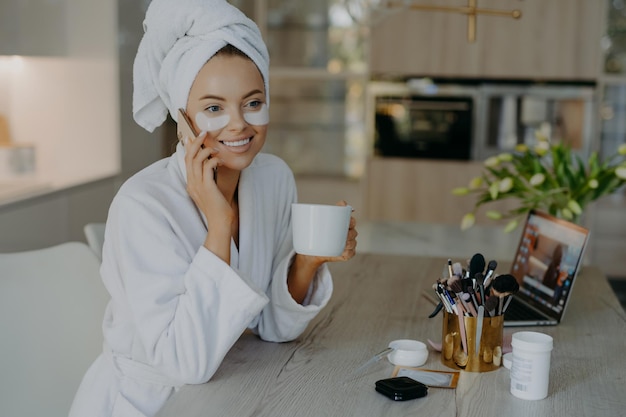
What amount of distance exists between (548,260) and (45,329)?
1.09 metres

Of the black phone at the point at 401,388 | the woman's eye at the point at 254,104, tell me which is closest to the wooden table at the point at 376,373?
the black phone at the point at 401,388

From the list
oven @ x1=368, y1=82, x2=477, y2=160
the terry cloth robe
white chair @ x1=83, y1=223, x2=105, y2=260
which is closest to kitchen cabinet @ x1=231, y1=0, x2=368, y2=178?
oven @ x1=368, y1=82, x2=477, y2=160

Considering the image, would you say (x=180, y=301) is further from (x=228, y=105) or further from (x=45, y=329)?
(x=45, y=329)

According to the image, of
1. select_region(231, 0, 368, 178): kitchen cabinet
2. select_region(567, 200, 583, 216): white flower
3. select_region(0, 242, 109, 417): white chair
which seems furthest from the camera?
select_region(231, 0, 368, 178): kitchen cabinet

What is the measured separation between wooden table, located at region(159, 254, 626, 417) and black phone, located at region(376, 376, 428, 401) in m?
0.01

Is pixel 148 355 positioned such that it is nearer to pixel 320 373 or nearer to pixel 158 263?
pixel 158 263

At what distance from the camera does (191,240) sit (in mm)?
1347

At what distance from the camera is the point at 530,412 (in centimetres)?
116

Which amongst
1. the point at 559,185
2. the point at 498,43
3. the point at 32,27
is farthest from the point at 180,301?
the point at 498,43

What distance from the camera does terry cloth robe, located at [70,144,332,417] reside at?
125 cm

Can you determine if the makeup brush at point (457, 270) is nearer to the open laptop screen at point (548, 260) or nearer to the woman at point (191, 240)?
the woman at point (191, 240)

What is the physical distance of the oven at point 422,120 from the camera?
183 inches

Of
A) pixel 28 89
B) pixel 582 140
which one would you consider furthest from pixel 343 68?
pixel 28 89

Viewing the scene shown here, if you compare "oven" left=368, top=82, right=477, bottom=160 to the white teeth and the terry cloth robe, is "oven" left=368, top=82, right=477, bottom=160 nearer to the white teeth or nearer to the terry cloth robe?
the terry cloth robe
